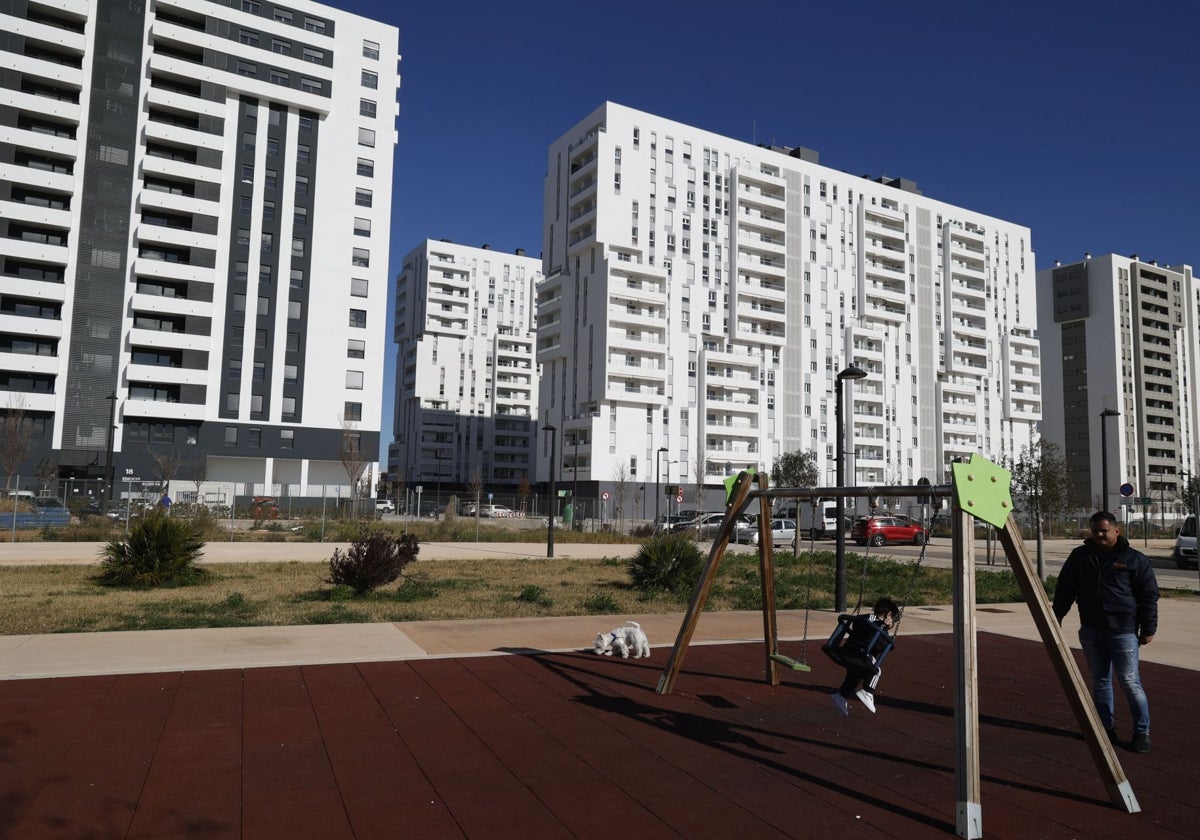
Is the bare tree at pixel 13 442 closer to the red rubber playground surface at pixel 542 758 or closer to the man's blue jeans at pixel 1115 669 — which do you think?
the red rubber playground surface at pixel 542 758

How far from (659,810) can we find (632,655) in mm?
5026

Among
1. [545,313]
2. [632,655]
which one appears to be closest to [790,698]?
[632,655]

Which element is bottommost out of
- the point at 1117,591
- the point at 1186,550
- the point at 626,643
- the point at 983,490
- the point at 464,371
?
the point at 626,643

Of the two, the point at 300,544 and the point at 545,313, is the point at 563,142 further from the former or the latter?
the point at 300,544

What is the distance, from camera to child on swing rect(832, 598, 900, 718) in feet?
20.9

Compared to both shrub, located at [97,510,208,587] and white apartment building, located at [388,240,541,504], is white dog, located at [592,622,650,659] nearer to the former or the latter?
shrub, located at [97,510,208,587]

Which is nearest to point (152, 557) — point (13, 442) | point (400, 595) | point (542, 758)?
point (400, 595)

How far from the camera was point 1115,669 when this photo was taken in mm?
6578

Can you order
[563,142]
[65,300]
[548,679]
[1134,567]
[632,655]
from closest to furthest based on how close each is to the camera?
[1134,567] < [548,679] < [632,655] < [65,300] < [563,142]

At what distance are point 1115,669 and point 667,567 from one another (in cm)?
1110

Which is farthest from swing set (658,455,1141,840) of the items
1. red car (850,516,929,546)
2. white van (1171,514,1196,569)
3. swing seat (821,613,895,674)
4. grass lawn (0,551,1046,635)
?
red car (850,516,929,546)

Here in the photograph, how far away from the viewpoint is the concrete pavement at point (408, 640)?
918cm

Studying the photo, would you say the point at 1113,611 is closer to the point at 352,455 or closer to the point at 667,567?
the point at 667,567

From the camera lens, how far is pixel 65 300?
5584 cm
